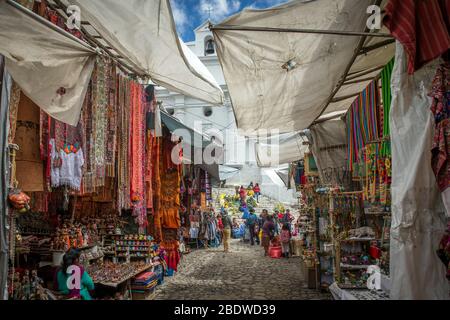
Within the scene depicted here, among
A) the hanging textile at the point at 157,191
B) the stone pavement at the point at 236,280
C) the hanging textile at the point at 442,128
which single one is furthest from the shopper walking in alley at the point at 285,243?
the hanging textile at the point at 442,128

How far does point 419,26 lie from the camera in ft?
7.10

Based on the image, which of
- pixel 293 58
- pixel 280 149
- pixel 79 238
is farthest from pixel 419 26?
pixel 280 149

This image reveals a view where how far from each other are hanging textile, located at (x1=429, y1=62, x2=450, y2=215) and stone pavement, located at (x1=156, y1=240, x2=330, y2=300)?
4136 millimetres

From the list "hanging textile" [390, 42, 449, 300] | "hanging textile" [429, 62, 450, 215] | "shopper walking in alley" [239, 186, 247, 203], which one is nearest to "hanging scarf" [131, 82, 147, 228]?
"hanging textile" [390, 42, 449, 300]

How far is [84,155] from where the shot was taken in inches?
142

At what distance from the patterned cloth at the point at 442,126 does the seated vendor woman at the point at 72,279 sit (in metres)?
3.95

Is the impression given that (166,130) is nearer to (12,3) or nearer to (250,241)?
(12,3)

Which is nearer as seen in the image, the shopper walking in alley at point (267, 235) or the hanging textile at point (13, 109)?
the hanging textile at point (13, 109)

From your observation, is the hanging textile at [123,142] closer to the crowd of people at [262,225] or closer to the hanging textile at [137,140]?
the hanging textile at [137,140]

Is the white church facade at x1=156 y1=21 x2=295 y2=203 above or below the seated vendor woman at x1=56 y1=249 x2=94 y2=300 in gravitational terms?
above

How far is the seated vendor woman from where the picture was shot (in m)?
3.86

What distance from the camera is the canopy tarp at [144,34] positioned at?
278cm

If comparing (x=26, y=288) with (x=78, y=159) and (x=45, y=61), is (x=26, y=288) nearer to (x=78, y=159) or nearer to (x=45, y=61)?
(x=78, y=159)

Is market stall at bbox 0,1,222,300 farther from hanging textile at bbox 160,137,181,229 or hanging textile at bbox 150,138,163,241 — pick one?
hanging textile at bbox 160,137,181,229
